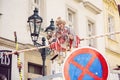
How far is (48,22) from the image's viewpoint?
1425 centimetres

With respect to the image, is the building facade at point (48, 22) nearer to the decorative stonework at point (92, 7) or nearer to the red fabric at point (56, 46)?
the decorative stonework at point (92, 7)

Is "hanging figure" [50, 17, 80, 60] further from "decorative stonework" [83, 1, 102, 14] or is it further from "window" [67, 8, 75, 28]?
"decorative stonework" [83, 1, 102, 14]

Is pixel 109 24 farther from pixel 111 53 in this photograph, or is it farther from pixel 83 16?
pixel 83 16

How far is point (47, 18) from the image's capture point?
1427 cm

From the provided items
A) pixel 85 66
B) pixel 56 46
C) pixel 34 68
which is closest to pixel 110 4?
pixel 34 68

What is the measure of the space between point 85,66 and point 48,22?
11030 millimetres

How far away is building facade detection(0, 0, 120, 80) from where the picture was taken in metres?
12.2

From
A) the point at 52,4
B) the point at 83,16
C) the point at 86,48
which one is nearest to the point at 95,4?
the point at 83,16

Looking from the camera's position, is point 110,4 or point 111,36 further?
point 110,4

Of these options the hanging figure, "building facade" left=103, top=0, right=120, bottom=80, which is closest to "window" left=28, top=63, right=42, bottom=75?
"building facade" left=103, top=0, right=120, bottom=80

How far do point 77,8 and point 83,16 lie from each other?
25.1 inches

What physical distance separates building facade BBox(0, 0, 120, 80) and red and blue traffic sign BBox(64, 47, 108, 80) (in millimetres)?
5240

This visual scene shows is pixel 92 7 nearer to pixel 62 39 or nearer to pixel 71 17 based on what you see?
pixel 71 17

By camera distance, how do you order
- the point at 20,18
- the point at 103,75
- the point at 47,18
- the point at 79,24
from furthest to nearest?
the point at 79,24 < the point at 47,18 < the point at 20,18 < the point at 103,75
